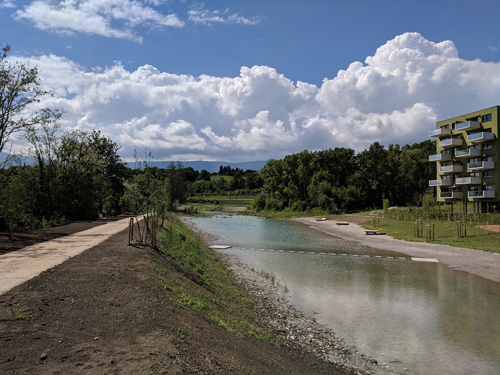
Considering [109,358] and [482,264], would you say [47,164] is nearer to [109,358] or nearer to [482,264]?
[109,358]

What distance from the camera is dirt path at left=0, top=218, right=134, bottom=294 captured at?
11305 mm

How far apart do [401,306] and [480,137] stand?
185 feet

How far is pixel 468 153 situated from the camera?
65.1 m

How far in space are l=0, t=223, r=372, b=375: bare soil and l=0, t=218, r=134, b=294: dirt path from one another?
637mm

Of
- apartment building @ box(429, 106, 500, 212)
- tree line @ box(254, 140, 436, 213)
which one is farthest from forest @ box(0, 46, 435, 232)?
apartment building @ box(429, 106, 500, 212)

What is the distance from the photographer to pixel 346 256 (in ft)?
101

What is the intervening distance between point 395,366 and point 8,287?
11.7 meters

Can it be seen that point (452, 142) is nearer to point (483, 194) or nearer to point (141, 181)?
point (483, 194)

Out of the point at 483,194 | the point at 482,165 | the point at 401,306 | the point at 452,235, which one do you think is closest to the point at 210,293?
the point at 401,306

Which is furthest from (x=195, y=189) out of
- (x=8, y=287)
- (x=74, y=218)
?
(x=8, y=287)

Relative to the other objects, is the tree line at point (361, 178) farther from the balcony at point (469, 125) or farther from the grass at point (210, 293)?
the grass at point (210, 293)

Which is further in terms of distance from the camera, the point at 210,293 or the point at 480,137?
the point at 480,137

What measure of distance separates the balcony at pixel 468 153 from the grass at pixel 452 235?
2396cm

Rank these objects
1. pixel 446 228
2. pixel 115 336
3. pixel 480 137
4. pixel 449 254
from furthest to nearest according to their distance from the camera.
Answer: pixel 480 137 < pixel 446 228 < pixel 449 254 < pixel 115 336
